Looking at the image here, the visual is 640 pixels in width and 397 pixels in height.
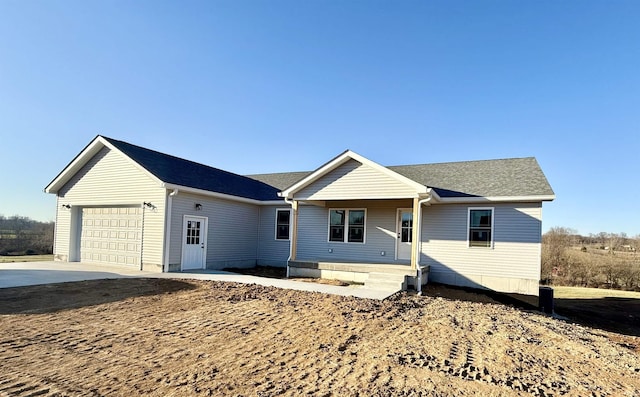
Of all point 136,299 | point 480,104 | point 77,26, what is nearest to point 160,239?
point 136,299

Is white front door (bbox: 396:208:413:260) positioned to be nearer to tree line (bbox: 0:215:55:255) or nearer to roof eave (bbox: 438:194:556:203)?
roof eave (bbox: 438:194:556:203)

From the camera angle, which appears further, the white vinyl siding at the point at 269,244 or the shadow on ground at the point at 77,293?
the white vinyl siding at the point at 269,244

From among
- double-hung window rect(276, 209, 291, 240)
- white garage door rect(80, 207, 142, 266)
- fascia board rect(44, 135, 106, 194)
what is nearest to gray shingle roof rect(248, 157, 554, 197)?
double-hung window rect(276, 209, 291, 240)

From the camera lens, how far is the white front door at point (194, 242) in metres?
13.0

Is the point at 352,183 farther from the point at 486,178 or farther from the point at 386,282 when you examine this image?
the point at 486,178

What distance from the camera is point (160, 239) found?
40.7ft

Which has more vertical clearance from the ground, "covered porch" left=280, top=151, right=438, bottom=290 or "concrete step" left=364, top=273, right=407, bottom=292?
"covered porch" left=280, top=151, right=438, bottom=290

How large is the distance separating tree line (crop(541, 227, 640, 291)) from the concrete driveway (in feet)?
57.4

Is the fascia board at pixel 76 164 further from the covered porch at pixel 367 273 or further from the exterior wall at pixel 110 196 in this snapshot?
the covered porch at pixel 367 273

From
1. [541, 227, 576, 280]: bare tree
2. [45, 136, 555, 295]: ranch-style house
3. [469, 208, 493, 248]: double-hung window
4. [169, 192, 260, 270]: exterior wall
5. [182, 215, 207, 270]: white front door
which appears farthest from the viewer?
[541, 227, 576, 280]: bare tree

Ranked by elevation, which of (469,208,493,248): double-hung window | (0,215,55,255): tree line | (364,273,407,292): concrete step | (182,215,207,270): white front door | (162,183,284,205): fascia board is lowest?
(0,215,55,255): tree line

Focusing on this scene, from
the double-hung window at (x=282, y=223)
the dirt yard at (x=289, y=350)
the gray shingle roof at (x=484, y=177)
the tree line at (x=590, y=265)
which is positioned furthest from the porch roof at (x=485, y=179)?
the tree line at (x=590, y=265)

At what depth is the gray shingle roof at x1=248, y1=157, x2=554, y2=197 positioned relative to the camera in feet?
39.1

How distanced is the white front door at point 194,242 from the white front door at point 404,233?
782cm
